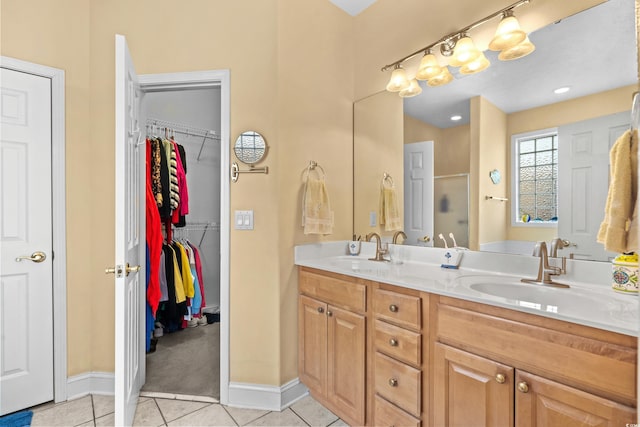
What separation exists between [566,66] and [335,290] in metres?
1.56

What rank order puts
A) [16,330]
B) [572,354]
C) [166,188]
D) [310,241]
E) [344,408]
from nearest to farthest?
[572,354] → [344,408] → [16,330] → [310,241] → [166,188]

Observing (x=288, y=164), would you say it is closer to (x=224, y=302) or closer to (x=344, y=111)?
(x=344, y=111)

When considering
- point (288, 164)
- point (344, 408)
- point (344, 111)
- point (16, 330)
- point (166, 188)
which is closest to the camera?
point (344, 408)

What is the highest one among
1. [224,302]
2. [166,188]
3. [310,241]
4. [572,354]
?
[166,188]

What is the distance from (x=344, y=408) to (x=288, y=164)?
145cm

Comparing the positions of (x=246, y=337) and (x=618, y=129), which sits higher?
(x=618, y=129)

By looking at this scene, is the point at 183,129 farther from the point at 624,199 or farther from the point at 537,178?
the point at 624,199

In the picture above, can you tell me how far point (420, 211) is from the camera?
6.52 feet

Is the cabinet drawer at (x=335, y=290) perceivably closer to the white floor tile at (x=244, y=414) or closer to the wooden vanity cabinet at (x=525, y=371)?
the wooden vanity cabinet at (x=525, y=371)

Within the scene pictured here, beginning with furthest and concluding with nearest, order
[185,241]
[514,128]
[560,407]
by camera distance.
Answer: [185,241], [514,128], [560,407]

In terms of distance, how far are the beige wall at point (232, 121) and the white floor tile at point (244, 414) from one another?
0.19 metres

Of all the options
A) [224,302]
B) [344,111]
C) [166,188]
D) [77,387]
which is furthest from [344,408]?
[166,188]

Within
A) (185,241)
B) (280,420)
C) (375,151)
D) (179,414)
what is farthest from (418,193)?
(185,241)

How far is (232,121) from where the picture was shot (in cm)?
194
